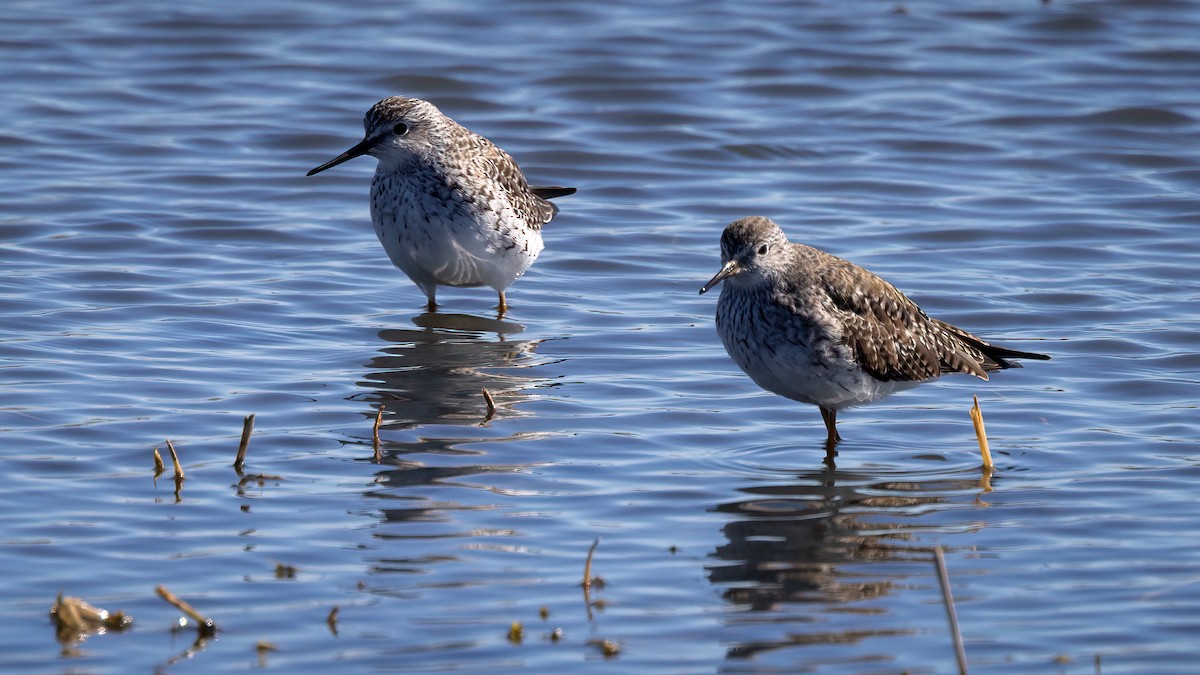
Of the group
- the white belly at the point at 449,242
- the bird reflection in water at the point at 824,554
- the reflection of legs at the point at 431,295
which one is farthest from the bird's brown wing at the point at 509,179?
the bird reflection in water at the point at 824,554

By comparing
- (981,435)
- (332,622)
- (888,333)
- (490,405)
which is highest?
(888,333)

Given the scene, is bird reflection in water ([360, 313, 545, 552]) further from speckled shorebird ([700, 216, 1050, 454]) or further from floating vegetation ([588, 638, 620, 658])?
speckled shorebird ([700, 216, 1050, 454])

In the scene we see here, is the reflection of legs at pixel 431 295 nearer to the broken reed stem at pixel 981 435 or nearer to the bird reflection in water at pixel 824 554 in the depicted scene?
the bird reflection in water at pixel 824 554

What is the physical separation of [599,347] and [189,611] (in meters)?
5.01

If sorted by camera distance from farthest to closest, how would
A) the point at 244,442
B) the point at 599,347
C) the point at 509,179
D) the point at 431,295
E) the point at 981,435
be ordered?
the point at 509,179
the point at 431,295
the point at 599,347
the point at 981,435
the point at 244,442

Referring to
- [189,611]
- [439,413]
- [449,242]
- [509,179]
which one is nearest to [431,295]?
[449,242]

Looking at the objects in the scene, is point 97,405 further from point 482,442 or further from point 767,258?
point 767,258

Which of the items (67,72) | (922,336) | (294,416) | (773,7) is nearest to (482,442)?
(294,416)

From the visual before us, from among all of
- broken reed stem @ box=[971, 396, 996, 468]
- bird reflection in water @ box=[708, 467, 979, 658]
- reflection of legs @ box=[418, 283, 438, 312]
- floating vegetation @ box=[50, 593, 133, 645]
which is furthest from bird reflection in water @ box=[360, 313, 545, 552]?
broken reed stem @ box=[971, 396, 996, 468]

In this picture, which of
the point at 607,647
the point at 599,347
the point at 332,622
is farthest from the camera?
the point at 599,347

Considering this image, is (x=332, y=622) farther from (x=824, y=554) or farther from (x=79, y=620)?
(x=824, y=554)

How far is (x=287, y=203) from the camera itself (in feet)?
45.7

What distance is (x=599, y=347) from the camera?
1054 centimetres

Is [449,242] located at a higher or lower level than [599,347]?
higher
